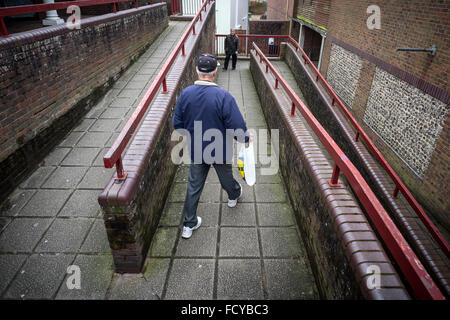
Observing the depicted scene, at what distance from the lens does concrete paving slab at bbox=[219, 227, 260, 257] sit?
2.91 meters

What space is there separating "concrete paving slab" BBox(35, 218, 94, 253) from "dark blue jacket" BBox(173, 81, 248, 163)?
1460mm

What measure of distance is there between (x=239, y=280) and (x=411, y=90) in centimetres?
617

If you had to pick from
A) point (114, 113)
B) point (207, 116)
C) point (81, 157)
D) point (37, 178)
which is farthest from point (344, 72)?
point (37, 178)

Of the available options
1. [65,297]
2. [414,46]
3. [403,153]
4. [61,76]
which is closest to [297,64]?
[414,46]

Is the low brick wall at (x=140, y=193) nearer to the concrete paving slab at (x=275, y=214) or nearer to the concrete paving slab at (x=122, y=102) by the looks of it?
the concrete paving slab at (x=275, y=214)

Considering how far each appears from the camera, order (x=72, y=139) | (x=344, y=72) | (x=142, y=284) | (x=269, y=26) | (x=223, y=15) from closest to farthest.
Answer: (x=142, y=284) < (x=72, y=139) < (x=344, y=72) < (x=269, y=26) < (x=223, y=15)

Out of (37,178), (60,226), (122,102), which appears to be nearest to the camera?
(60,226)

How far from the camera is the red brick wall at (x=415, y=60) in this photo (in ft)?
17.9

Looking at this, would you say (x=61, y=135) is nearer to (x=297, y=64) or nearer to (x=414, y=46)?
(x=414, y=46)

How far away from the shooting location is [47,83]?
430 centimetres

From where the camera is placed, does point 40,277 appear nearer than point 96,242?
Yes

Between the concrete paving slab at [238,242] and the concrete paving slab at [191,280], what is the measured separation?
22 centimetres

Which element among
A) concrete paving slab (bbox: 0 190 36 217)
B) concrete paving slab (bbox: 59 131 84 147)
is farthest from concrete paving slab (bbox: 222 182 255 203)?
concrete paving slab (bbox: 59 131 84 147)

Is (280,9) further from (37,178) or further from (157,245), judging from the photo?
(157,245)
